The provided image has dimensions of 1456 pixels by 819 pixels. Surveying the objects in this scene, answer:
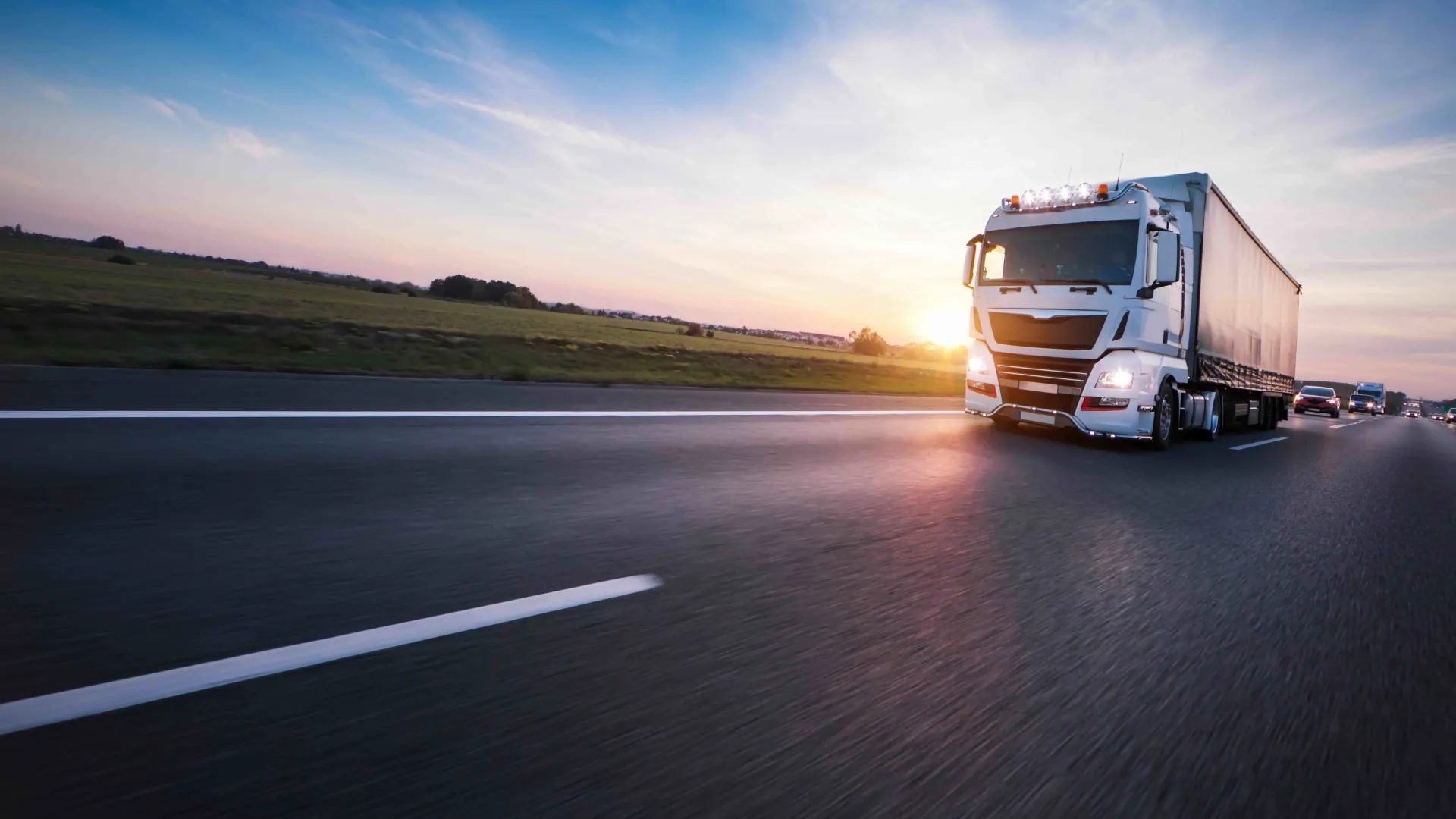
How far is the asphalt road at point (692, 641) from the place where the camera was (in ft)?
5.64

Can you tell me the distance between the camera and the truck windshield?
998 cm

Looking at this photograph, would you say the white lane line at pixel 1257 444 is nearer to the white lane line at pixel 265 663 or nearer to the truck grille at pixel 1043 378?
the truck grille at pixel 1043 378

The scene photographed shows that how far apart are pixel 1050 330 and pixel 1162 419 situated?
2.20 m

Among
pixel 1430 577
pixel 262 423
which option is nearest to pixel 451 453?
pixel 262 423

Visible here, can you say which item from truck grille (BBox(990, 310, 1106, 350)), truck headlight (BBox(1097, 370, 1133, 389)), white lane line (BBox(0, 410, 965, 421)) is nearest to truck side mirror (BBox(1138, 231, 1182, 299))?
truck grille (BBox(990, 310, 1106, 350))

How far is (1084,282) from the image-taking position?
10.1 metres

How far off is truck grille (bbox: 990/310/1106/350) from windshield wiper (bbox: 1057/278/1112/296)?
350 millimetres

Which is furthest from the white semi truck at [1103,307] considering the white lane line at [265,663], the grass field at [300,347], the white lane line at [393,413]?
the white lane line at [265,663]

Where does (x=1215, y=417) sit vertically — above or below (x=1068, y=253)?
below

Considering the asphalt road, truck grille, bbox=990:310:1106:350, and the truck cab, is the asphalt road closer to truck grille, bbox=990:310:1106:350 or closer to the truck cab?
truck grille, bbox=990:310:1106:350

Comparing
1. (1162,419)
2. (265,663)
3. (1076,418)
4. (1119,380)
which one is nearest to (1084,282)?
(1119,380)

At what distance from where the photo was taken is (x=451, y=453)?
5695mm

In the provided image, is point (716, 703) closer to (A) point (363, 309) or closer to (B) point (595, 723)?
(B) point (595, 723)

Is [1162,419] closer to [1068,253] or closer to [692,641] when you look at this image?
[1068,253]
